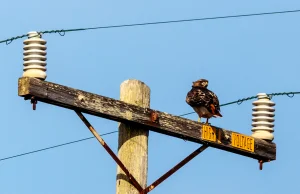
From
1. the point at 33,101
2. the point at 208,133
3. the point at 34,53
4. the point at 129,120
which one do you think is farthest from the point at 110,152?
the point at 208,133

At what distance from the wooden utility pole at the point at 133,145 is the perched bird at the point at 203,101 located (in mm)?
1335

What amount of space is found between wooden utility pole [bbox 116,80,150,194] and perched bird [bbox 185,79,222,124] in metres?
1.34

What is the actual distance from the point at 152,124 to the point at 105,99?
66cm

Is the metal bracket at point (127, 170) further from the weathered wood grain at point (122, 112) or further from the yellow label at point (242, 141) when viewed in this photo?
the yellow label at point (242, 141)

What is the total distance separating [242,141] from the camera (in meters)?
16.4

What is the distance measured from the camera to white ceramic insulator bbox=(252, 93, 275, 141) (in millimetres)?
16719

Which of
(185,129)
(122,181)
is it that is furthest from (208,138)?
(122,181)

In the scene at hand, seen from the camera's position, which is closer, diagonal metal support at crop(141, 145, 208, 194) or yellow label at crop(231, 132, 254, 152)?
diagonal metal support at crop(141, 145, 208, 194)

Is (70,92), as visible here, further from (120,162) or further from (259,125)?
(259,125)

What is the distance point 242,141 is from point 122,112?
6.39 feet

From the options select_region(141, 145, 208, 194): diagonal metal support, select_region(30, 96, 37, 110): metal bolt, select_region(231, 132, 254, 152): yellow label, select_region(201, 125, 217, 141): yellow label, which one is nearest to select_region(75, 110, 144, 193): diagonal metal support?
select_region(141, 145, 208, 194): diagonal metal support

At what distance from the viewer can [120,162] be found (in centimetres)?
1482

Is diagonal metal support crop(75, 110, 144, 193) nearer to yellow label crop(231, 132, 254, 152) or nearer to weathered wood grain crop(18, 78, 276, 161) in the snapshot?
weathered wood grain crop(18, 78, 276, 161)

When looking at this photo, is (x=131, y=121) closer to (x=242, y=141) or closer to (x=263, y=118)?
(x=242, y=141)
